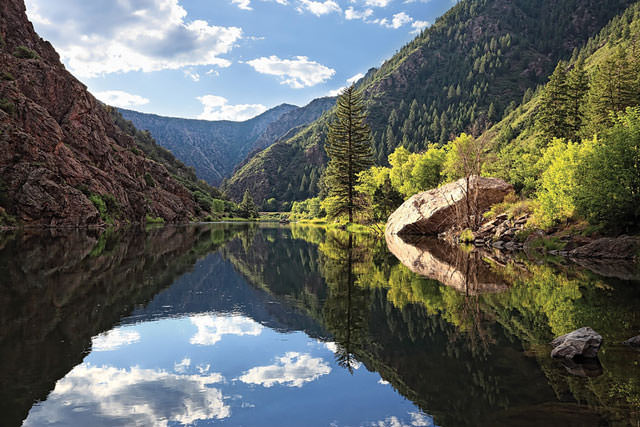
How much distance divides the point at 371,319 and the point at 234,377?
486 centimetres

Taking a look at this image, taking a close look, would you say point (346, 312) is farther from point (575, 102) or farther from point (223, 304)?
point (575, 102)

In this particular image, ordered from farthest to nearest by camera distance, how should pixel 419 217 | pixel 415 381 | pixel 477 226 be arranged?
pixel 419 217 < pixel 477 226 < pixel 415 381

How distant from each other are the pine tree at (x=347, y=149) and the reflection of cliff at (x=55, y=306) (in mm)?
44061

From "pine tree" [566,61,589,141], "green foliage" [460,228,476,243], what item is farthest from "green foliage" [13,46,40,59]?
"pine tree" [566,61,589,141]

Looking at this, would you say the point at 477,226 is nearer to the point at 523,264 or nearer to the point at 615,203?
the point at 615,203

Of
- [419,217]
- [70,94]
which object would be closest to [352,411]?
[419,217]

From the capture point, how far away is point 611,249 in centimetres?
2562

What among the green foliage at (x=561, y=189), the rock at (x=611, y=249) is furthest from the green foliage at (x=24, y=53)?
the rock at (x=611, y=249)

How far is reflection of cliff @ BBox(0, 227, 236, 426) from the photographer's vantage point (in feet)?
21.4

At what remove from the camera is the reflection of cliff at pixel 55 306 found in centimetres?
652

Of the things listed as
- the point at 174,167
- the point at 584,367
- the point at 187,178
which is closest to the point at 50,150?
the point at 584,367

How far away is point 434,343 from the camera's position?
29.3ft

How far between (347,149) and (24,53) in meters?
65.7

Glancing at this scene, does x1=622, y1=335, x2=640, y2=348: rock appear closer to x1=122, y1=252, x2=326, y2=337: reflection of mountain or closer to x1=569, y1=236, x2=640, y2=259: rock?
x1=122, y1=252, x2=326, y2=337: reflection of mountain
